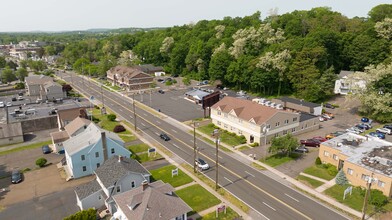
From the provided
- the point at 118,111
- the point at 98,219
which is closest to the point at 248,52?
the point at 118,111

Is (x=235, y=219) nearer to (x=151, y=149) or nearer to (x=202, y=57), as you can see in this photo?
(x=151, y=149)

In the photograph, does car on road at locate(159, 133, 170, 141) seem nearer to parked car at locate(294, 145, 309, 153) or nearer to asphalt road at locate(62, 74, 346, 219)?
asphalt road at locate(62, 74, 346, 219)

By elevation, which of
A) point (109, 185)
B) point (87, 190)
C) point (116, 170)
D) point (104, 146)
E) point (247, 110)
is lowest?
point (87, 190)

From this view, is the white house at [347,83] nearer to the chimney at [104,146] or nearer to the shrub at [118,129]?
the shrub at [118,129]

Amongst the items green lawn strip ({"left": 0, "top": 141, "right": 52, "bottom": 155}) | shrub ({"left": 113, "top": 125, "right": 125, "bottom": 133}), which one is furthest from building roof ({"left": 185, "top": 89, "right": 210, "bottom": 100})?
green lawn strip ({"left": 0, "top": 141, "right": 52, "bottom": 155})

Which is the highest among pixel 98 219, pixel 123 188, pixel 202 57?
pixel 202 57

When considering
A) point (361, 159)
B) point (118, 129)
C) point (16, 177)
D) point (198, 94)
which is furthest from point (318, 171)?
point (198, 94)

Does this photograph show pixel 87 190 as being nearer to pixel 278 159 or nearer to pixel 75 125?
pixel 75 125
